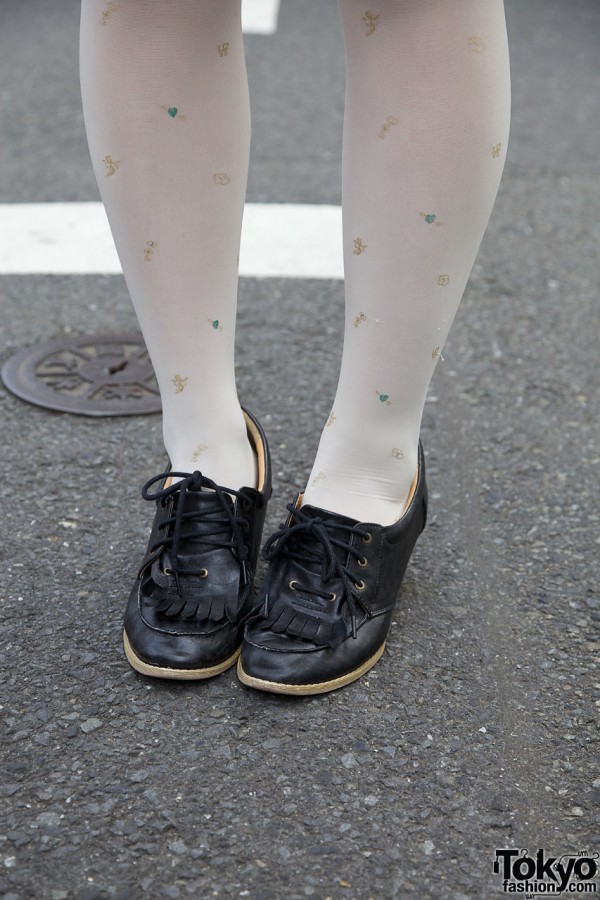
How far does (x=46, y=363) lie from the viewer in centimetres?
211

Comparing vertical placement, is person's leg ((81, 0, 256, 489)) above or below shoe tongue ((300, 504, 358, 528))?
above

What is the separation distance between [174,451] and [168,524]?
0.11m

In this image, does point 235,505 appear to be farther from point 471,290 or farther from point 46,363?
point 471,290

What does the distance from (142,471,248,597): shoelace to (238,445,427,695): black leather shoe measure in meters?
0.05

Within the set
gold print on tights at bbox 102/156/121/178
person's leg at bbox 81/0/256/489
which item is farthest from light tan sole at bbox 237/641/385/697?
gold print on tights at bbox 102/156/121/178

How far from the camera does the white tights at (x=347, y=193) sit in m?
1.14

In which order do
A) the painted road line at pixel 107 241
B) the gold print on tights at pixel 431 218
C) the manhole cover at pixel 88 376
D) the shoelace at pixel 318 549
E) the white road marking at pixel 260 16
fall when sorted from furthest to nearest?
the white road marking at pixel 260 16 → the painted road line at pixel 107 241 → the manhole cover at pixel 88 376 → the shoelace at pixel 318 549 → the gold print on tights at pixel 431 218

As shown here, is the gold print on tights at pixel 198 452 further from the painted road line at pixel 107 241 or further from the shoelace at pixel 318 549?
the painted road line at pixel 107 241

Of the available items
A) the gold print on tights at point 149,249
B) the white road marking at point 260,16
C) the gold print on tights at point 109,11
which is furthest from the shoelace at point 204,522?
the white road marking at point 260,16

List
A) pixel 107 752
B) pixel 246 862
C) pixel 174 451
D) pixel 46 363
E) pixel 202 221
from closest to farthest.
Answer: pixel 246 862, pixel 107 752, pixel 202 221, pixel 174 451, pixel 46 363

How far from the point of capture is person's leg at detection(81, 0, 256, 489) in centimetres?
119

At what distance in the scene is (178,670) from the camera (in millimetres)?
1263

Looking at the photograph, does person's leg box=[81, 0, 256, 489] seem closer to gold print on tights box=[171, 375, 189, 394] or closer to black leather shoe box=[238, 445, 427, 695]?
gold print on tights box=[171, 375, 189, 394]

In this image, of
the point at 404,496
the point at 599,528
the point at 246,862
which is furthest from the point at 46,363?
the point at 246,862
